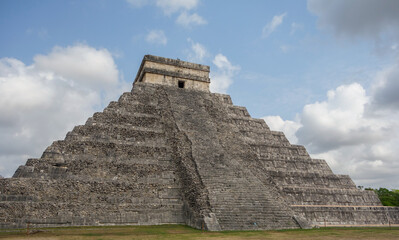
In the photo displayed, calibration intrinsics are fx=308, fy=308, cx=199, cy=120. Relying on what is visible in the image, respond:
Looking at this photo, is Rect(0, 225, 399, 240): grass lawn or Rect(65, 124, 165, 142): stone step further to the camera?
Rect(65, 124, 165, 142): stone step

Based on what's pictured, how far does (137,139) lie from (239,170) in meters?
5.67

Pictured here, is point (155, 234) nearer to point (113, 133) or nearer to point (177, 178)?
point (177, 178)

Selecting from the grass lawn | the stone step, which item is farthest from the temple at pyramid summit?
the grass lawn

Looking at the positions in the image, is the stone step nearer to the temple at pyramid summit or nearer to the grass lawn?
the temple at pyramid summit

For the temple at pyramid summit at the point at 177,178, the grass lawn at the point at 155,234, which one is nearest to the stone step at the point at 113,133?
the temple at pyramid summit at the point at 177,178

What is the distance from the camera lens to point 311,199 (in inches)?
686

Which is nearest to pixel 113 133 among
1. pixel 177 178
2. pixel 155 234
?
pixel 177 178

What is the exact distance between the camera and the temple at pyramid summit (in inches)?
492

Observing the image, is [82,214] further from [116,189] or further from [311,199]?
→ [311,199]

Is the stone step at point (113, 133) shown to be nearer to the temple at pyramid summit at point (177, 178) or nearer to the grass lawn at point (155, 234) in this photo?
the temple at pyramid summit at point (177, 178)

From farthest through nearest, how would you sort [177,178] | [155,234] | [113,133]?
[113,133], [177,178], [155,234]

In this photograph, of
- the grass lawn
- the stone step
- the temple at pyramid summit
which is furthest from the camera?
the stone step

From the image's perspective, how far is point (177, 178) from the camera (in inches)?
592

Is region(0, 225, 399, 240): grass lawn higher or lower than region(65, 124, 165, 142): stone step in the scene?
lower
